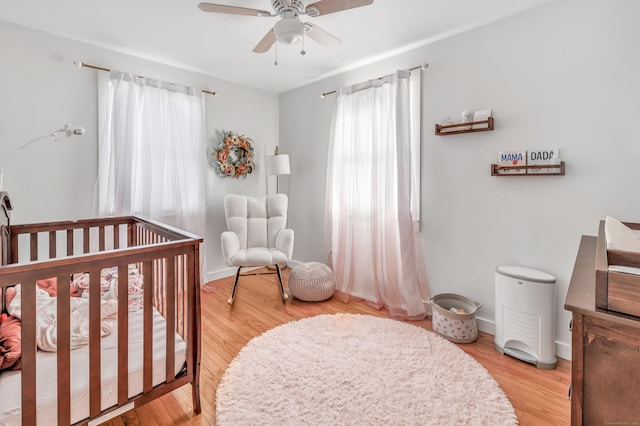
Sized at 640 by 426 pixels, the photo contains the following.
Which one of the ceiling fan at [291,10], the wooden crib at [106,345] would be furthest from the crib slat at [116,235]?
the ceiling fan at [291,10]

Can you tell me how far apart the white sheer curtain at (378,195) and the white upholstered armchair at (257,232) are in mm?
524

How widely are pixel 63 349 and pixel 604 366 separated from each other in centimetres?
165

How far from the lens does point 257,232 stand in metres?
3.34

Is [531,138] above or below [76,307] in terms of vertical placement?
above

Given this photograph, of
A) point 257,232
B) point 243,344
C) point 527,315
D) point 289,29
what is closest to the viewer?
point 289,29

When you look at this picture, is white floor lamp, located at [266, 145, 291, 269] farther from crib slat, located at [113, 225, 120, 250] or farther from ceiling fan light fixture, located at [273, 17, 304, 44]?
ceiling fan light fixture, located at [273, 17, 304, 44]

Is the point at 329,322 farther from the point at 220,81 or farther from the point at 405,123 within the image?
the point at 220,81

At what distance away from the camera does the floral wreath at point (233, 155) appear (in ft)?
11.4

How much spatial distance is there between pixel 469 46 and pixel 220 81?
8.30 feet

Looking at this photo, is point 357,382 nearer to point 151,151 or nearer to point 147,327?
point 147,327

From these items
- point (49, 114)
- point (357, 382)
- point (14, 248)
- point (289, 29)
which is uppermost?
point (289, 29)

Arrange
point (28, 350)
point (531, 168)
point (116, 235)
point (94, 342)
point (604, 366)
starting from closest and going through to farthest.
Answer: point (604, 366), point (28, 350), point (94, 342), point (531, 168), point (116, 235)

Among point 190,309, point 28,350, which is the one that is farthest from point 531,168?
point 28,350

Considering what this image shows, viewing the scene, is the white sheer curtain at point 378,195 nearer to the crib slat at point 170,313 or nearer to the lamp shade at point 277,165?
the lamp shade at point 277,165
